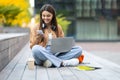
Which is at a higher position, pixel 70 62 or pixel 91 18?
pixel 91 18

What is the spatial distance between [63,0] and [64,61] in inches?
1593

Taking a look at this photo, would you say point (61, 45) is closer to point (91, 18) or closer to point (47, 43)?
point (47, 43)

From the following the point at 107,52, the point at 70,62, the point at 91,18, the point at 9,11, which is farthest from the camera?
the point at 91,18

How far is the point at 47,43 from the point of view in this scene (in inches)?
304

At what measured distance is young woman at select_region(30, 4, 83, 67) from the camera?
7.51m

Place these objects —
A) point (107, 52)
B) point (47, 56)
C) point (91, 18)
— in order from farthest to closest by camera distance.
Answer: point (91, 18) < point (107, 52) < point (47, 56)

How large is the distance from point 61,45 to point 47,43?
0.26m

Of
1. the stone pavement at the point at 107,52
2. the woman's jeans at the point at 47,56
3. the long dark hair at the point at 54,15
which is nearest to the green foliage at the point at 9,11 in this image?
the stone pavement at the point at 107,52

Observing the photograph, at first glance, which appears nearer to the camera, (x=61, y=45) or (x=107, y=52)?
(x=61, y=45)

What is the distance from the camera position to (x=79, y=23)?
157 feet

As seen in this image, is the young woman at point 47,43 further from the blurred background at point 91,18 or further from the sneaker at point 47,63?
the blurred background at point 91,18

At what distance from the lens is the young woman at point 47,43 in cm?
751

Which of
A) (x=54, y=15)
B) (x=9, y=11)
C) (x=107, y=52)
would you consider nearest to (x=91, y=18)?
(x=9, y=11)

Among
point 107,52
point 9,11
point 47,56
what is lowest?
point 107,52
